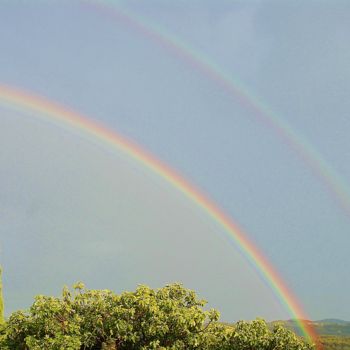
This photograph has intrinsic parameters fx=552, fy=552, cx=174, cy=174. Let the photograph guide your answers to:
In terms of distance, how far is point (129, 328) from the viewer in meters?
20.6

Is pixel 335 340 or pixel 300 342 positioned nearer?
pixel 300 342

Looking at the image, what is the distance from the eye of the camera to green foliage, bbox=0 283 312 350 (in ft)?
67.9

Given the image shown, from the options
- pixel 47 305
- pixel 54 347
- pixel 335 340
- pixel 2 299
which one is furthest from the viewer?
pixel 335 340

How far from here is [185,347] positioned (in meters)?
21.3

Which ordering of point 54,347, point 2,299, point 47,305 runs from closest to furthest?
point 54,347 < point 47,305 < point 2,299

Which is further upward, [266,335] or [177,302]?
[177,302]

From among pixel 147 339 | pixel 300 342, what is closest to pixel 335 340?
pixel 300 342

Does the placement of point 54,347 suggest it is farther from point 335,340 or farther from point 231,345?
point 335,340

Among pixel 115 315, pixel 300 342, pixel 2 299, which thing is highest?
pixel 2 299

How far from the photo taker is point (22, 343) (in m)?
21.6

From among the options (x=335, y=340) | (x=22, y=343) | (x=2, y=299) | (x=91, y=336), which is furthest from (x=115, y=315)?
(x=335, y=340)

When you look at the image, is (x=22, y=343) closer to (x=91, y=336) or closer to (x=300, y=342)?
(x=91, y=336)

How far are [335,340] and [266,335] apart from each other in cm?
3310

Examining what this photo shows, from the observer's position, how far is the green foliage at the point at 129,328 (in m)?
20.7
